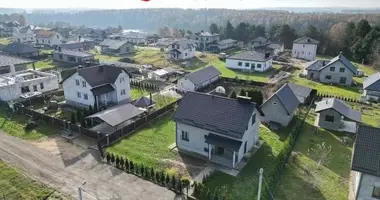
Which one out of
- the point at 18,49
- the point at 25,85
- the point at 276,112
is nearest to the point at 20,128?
the point at 25,85

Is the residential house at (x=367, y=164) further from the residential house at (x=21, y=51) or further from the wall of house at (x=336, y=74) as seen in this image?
the residential house at (x=21, y=51)

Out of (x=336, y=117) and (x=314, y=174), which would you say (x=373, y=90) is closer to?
(x=336, y=117)

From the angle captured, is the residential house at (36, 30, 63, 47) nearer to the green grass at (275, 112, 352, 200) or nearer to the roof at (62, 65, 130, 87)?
the roof at (62, 65, 130, 87)

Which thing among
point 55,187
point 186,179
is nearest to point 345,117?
point 186,179

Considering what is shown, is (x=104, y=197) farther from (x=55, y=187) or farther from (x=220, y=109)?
(x=220, y=109)

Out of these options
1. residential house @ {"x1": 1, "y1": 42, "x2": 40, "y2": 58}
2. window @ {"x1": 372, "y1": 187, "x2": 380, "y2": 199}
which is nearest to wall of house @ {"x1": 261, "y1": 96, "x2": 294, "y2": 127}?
window @ {"x1": 372, "y1": 187, "x2": 380, "y2": 199}

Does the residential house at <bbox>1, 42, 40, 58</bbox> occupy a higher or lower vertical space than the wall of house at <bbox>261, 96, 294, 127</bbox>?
higher
